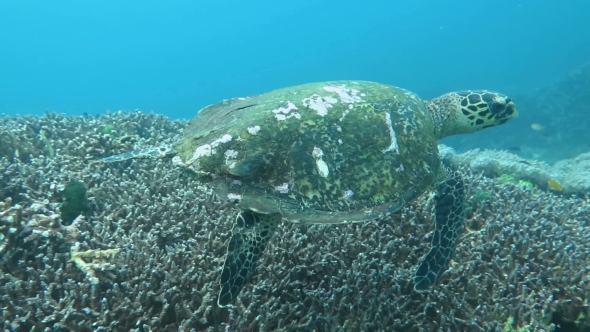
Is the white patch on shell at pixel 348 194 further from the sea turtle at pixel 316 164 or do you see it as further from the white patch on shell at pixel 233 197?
the white patch on shell at pixel 233 197

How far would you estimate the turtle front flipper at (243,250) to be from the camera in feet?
7.77

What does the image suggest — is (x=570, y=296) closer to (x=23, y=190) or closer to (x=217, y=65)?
(x=23, y=190)

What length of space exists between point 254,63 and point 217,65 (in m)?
13.9

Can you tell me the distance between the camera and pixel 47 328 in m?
2.31

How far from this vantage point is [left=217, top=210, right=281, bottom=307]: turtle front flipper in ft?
7.77

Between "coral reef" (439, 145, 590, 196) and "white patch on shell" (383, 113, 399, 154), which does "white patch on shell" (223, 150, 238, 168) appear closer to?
"white patch on shell" (383, 113, 399, 154)

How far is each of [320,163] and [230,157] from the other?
27.1 inches

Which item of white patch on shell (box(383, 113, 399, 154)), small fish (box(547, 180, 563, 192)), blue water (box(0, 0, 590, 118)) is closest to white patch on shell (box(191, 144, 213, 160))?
white patch on shell (box(383, 113, 399, 154))

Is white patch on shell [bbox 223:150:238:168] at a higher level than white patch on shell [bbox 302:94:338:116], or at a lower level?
lower

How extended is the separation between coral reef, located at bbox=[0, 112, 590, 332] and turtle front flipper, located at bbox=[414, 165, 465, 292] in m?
0.24

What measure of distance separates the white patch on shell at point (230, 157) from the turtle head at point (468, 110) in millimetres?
2335

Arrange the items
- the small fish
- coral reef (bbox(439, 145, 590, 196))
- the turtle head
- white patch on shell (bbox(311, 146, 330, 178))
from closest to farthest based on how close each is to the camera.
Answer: white patch on shell (bbox(311, 146, 330, 178)) < the turtle head < the small fish < coral reef (bbox(439, 145, 590, 196))

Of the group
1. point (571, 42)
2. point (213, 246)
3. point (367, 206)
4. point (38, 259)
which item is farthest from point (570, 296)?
point (571, 42)

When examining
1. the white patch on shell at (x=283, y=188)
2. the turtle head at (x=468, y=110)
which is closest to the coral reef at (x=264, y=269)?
the white patch on shell at (x=283, y=188)
